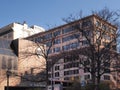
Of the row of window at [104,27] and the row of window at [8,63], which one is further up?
the row of window at [104,27]

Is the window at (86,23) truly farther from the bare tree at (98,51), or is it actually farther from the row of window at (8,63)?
the row of window at (8,63)

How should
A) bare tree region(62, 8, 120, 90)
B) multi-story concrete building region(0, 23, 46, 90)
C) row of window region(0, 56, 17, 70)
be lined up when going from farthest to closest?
row of window region(0, 56, 17, 70)
multi-story concrete building region(0, 23, 46, 90)
bare tree region(62, 8, 120, 90)

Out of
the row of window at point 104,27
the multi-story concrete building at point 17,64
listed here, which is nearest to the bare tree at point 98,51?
the row of window at point 104,27

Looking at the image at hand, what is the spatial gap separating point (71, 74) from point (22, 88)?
51364 millimetres

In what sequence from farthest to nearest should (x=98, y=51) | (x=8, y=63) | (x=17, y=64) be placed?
1. (x=17, y=64)
2. (x=8, y=63)
3. (x=98, y=51)

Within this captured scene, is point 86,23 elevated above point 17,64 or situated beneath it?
elevated above

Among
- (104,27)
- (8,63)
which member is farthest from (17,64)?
(104,27)

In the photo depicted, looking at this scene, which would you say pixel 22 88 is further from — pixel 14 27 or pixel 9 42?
pixel 14 27

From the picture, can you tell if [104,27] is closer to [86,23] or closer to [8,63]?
[86,23]

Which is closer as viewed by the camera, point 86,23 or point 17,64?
point 86,23

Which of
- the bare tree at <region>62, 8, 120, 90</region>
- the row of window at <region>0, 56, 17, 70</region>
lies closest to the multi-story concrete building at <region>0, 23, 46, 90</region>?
the row of window at <region>0, 56, 17, 70</region>

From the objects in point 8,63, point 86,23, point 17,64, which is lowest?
point 17,64

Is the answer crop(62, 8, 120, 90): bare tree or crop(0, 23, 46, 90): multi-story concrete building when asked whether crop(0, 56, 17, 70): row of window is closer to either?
crop(0, 23, 46, 90): multi-story concrete building

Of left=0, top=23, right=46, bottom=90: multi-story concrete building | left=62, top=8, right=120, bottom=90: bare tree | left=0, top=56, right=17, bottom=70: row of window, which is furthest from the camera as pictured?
left=0, top=56, right=17, bottom=70: row of window
